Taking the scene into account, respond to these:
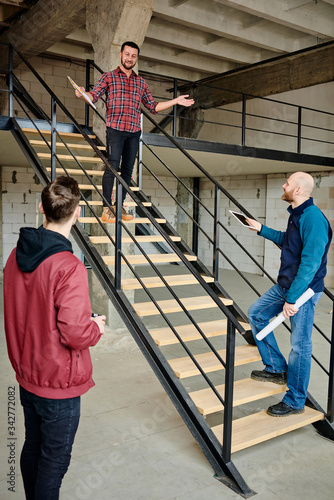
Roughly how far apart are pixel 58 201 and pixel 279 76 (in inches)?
294

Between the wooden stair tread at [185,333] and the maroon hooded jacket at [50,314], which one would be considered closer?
the maroon hooded jacket at [50,314]

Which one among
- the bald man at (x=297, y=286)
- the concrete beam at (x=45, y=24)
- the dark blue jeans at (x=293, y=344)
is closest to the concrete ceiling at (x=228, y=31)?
the concrete beam at (x=45, y=24)

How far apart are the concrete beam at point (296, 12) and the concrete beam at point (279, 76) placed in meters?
0.47

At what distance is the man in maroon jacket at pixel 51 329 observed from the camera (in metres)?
1.47

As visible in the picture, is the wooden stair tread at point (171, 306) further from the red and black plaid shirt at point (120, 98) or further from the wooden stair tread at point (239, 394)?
the red and black plaid shirt at point (120, 98)

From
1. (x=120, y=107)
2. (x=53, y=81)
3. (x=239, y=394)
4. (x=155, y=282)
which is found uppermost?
(x=53, y=81)

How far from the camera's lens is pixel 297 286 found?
99.5 inches

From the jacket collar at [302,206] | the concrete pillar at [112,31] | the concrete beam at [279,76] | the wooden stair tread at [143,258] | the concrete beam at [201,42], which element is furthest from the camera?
the concrete beam at [201,42]

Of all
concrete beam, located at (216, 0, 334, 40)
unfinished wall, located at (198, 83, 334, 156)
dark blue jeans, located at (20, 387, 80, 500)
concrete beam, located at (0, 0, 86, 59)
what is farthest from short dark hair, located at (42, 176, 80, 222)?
unfinished wall, located at (198, 83, 334, 156)

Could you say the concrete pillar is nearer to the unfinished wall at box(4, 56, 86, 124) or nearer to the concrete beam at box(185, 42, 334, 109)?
the concrete beam at box(185, 42, 334, 109)

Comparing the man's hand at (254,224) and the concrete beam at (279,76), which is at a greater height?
the concrete beam at (279,76)

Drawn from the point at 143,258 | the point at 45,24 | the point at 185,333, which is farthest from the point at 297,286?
the point at 45,24

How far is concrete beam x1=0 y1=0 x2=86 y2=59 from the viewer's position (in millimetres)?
5371

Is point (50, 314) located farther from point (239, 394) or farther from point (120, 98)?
point (120, 98)
